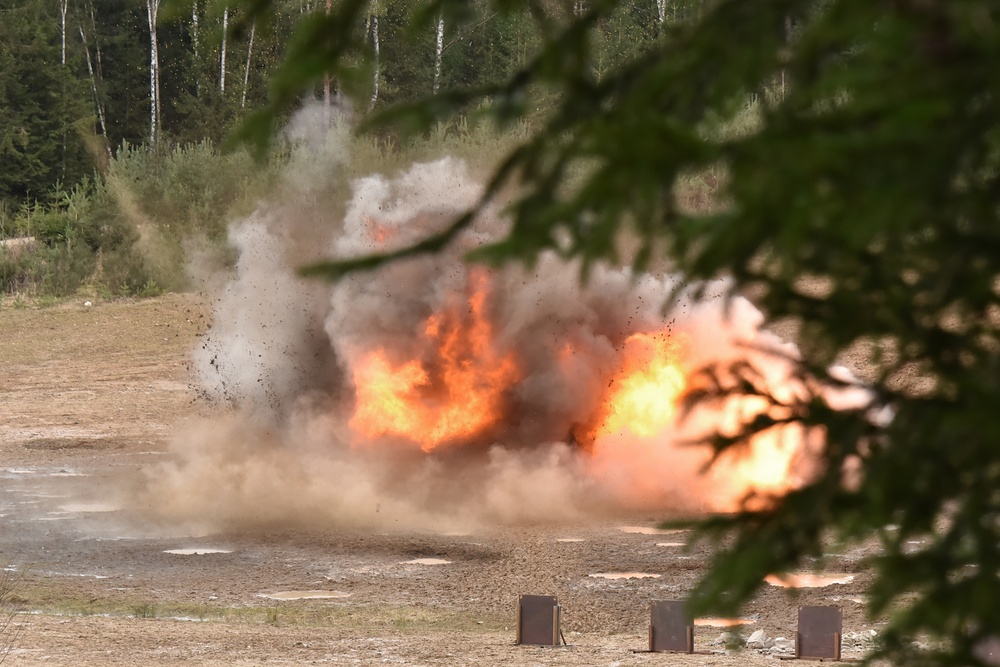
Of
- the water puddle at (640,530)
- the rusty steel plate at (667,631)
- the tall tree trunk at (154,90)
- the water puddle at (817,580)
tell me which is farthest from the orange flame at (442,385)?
the tall tree trunk at (154,90)

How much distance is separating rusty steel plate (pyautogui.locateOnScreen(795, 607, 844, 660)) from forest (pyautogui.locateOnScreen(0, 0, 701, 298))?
21228 millimetres

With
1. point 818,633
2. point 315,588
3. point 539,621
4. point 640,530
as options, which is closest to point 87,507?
point 315,588

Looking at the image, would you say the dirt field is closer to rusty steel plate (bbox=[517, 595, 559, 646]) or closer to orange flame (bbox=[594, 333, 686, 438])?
rusty steel plate (bbox=[517, 595, 559, 646])

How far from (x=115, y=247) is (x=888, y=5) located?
40.1 m

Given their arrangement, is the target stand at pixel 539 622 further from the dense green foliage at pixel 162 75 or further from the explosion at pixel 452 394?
the dense green foliage at pixel 162 75

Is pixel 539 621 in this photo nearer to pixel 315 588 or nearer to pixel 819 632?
pixel 819 632

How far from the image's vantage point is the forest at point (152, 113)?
40781mm

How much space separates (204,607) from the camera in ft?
50.7

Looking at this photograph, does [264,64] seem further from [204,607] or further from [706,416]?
[204,607]

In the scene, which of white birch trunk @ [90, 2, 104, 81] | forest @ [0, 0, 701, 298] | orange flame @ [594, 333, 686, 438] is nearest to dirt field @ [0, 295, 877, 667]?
orange flame @ [594, 333, 686, 438]

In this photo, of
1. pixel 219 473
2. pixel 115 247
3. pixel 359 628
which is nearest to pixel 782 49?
pixel 359 628

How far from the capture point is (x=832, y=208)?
114 inches

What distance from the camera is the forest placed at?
4078cm

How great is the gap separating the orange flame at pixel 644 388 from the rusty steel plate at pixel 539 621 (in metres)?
9.63
